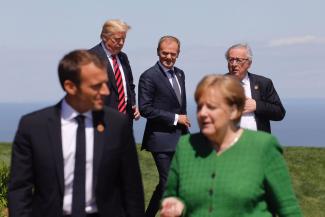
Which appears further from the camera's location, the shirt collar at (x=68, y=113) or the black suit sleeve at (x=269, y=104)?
the black suit sleeve at (x=269, y=104)

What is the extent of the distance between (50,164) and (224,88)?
1230mm

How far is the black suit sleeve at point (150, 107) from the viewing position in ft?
30.8

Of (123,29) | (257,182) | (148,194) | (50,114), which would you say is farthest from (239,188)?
(148,194)

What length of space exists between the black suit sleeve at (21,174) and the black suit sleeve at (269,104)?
3.68 m

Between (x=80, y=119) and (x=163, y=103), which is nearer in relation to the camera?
(x=80, y=119)

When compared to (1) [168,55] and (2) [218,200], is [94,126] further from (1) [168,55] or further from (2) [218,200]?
(1) [168,55]

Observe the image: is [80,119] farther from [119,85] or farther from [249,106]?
[119,85]

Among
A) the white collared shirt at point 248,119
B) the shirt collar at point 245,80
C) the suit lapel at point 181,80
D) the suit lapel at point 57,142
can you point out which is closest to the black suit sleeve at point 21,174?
the suit lapel at point 57,142

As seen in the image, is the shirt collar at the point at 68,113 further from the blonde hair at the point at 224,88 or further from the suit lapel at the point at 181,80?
the suit lapel at the point at 181,80

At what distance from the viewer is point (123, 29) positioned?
29.0 feet

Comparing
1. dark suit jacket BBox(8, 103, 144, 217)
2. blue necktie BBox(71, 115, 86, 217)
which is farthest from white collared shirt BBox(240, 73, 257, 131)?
blue necktie BBox(71, 115, 86, 217)

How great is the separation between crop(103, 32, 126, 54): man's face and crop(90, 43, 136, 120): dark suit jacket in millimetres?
133

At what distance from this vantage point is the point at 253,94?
27.9 feet

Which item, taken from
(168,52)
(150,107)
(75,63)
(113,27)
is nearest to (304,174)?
(150,107)
